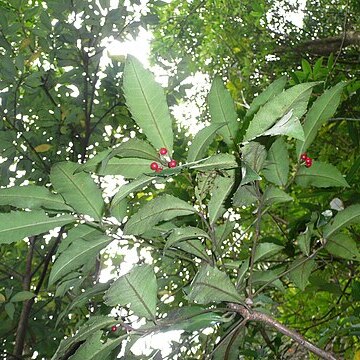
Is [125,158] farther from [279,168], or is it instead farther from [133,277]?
[279,168]

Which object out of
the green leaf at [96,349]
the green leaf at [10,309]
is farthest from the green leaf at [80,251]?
the green leaf at [10,309]

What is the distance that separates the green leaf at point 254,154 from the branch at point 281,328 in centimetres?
22

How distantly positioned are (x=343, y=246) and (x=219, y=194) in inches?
11.7

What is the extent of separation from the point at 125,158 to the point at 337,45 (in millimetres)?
2610

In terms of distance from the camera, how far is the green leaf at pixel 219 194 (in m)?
0.72

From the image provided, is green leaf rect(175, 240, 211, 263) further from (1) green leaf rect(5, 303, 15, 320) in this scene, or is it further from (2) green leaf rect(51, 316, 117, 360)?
(1) green leaf rect(5, 303, 15, 320)

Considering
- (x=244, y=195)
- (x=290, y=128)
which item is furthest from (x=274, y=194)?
(x=290, y=128)

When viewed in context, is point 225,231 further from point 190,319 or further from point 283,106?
point 283,106

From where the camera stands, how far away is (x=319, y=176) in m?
0.83

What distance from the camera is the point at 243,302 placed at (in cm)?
70

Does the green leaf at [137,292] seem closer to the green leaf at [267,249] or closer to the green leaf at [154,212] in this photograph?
the green leaf at [154,212]

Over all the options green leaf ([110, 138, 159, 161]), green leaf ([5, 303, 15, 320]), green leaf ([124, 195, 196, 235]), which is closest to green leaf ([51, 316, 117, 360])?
green leaf ([124, 195, 196, 235])

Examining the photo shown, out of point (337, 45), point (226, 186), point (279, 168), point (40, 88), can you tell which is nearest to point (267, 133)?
point (226, 186)

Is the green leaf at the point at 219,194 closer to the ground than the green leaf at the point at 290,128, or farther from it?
closer to the ground
